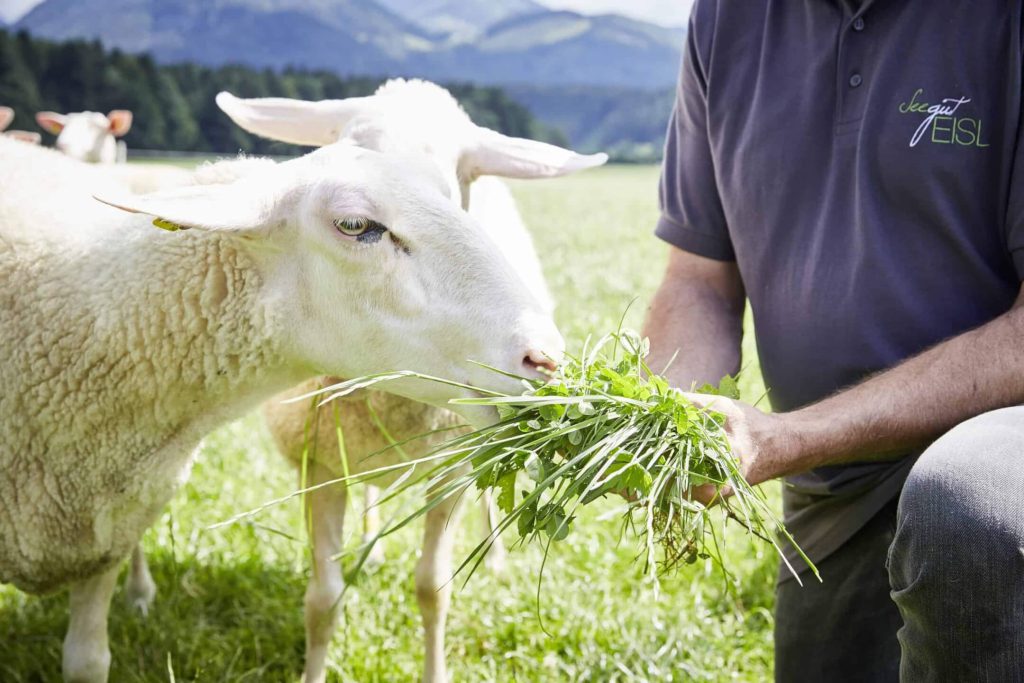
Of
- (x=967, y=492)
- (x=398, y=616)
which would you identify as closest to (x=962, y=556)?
(x=967, y=492)

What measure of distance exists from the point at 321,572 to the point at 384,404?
0.61 meters

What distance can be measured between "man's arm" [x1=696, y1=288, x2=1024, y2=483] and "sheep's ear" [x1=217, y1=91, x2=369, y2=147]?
180 cm

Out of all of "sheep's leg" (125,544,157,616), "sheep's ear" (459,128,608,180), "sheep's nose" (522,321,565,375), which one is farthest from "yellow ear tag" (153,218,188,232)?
"sheep's leg" (125,544,157,616)

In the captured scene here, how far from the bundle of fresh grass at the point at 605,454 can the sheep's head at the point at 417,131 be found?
976 millimetres

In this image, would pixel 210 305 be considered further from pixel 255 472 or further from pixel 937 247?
pixel 255 472

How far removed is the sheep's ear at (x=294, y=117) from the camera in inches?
128

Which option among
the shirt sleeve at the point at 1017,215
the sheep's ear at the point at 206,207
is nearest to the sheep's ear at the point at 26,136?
the sheep's ear at the point at 206,207

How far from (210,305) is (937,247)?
184 cm

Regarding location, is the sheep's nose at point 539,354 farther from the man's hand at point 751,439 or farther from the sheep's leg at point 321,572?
the sheep's leg at point 321,572

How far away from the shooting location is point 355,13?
164 m

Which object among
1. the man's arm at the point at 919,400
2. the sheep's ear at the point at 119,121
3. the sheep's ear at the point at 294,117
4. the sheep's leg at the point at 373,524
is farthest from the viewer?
the sheep's ear at the point at 119,121

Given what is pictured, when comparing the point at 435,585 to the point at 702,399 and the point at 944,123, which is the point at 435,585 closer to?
the point at 702,399

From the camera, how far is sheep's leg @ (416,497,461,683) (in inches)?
122

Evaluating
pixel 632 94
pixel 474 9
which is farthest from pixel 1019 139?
pixel 474 9
